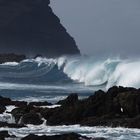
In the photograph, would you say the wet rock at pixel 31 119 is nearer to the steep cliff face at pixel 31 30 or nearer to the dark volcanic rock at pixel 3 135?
the dark volcanic rock at pixel 3 135

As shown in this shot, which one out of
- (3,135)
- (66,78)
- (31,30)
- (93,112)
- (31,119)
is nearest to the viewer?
(3,135)

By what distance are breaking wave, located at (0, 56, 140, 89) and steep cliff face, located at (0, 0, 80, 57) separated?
3906cm

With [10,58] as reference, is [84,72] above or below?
below

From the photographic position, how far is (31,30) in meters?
128

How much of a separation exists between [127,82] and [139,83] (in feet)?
4.41

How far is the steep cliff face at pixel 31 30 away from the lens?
123 meters

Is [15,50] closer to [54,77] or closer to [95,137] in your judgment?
[54,77]

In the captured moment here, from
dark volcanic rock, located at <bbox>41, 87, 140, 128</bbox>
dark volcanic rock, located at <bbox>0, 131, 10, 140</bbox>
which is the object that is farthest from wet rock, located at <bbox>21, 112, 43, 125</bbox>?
dark volcanic rock, located at <bbox>0, 131, 10, 140</bbox>

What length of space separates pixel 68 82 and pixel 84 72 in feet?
15.8

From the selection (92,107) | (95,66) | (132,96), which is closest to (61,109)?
(92,107)

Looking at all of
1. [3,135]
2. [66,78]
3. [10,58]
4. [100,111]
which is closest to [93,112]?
[100,111]

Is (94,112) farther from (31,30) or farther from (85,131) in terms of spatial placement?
(31,30)

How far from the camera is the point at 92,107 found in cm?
2212

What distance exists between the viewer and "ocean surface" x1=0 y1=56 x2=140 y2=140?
20.0m
